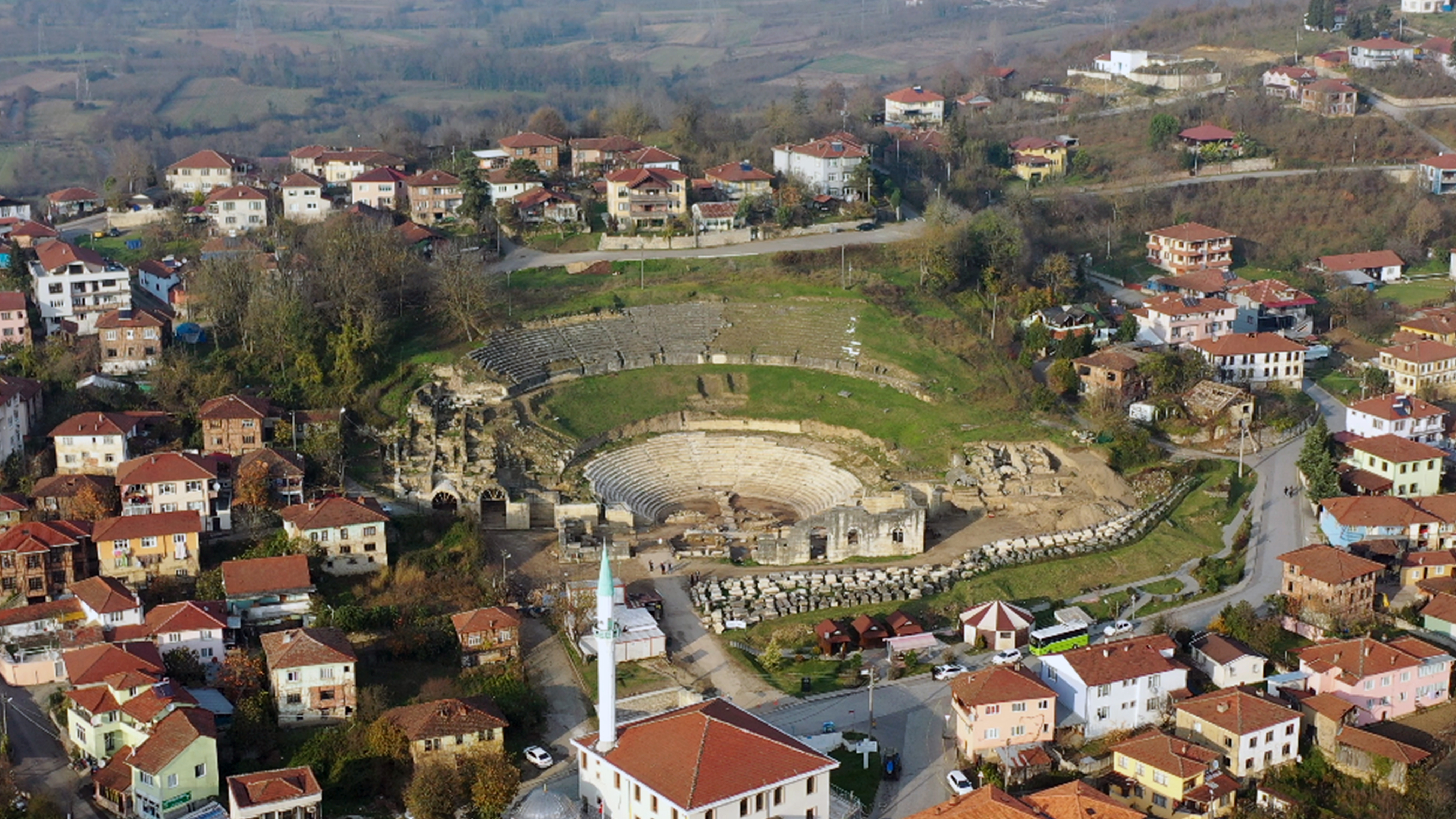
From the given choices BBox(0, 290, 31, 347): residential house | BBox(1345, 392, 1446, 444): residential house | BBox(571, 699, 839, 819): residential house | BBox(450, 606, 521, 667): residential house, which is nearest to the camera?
BBox(571, 699, 839, 819): residential house

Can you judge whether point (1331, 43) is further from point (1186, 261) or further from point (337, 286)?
point (337, 286)

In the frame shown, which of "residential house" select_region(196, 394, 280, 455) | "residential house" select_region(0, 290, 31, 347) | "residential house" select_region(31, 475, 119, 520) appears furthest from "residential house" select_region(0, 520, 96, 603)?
"residential house" select_region(0, 290, 31, 347)

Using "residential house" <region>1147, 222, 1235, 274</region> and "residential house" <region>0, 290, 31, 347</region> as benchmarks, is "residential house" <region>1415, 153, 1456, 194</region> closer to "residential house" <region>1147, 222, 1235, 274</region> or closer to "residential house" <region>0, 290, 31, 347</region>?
"residential house" <region>1147, 222, 1235, 274</region>

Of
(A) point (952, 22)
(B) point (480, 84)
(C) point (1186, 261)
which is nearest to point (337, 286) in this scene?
(C) point (1186, 261)

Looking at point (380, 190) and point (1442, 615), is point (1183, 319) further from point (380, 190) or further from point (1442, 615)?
point (380, 190)

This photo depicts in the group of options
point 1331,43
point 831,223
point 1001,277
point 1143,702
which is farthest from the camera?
point 1331,43
